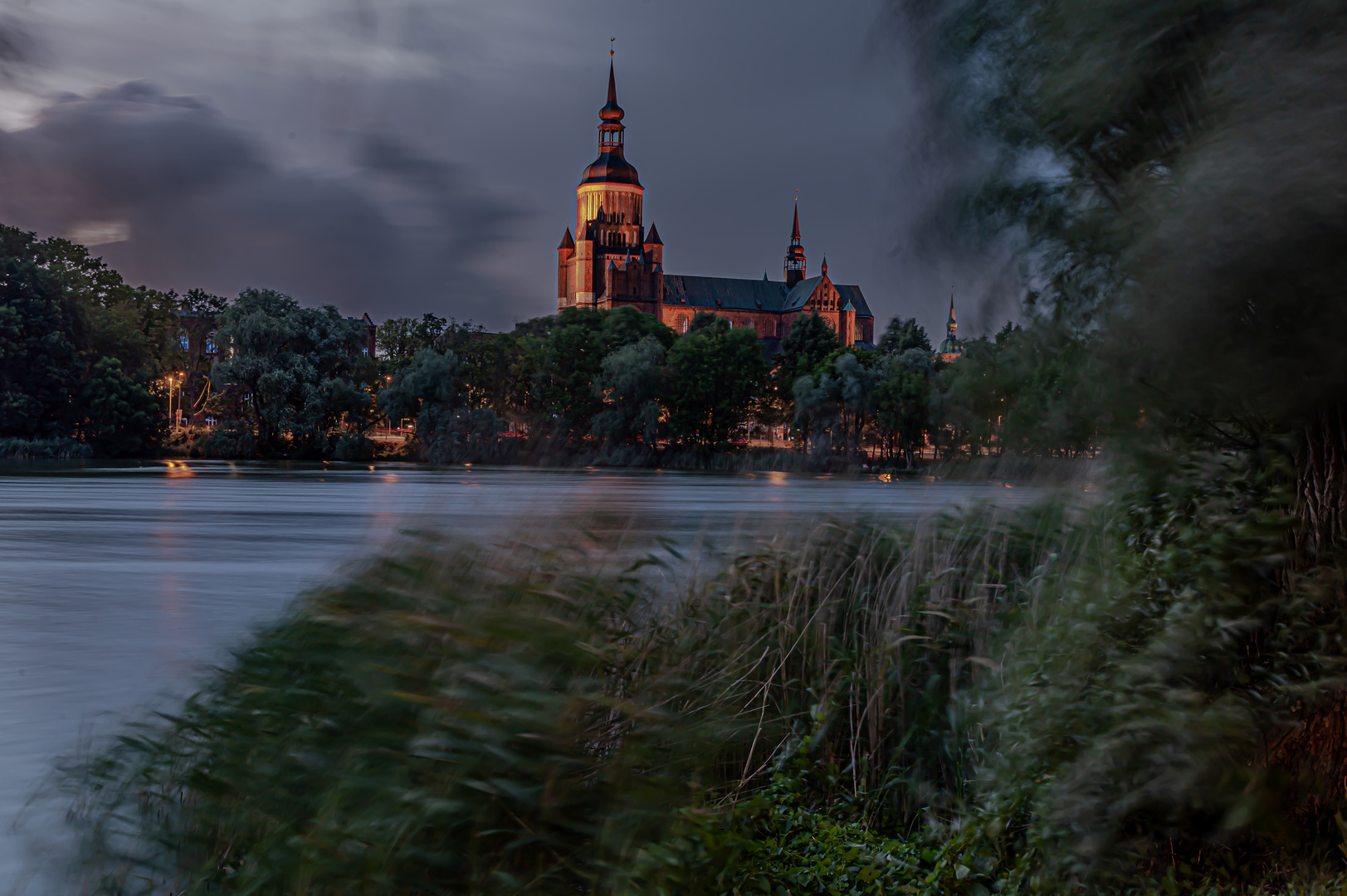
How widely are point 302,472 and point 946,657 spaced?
5083cm

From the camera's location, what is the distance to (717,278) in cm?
16300

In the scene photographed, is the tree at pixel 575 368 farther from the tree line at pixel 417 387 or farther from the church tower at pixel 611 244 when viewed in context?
the church tower at pixel 611 244

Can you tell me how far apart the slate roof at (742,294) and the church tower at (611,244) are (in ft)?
19.7

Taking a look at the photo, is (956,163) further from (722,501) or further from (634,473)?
(634,473)

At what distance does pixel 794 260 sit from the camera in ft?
567

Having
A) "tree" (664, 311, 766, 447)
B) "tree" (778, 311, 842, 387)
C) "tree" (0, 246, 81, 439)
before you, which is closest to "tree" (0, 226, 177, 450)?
"tree" (0, 246, 81, 439)

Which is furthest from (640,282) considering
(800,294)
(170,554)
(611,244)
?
(170,554)

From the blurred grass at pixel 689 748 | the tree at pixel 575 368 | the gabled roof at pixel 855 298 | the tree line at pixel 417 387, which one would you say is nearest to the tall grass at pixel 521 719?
the blurred grass at pixel 689 748

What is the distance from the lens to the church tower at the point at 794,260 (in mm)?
170125

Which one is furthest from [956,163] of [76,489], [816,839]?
[76,489]

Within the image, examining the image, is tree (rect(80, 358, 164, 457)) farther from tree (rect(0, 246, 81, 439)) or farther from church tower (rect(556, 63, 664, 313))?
church tower (rect(556, 63, 664, 313))

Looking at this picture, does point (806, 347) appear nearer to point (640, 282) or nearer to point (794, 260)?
point (640, 282)

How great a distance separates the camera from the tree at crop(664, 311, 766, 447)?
69.2m

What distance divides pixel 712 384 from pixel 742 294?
9409cm
